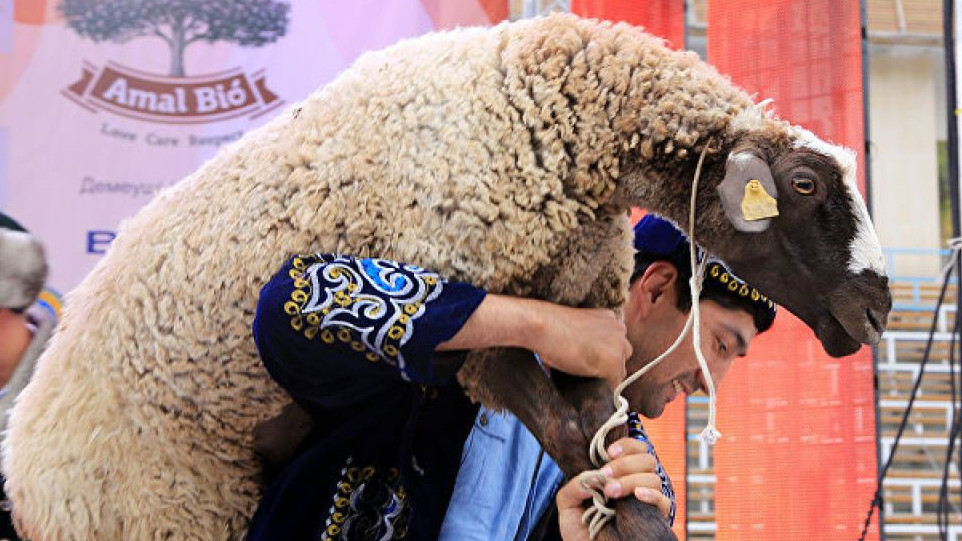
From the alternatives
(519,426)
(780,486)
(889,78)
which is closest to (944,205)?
(889,78)

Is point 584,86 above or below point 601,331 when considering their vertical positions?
above

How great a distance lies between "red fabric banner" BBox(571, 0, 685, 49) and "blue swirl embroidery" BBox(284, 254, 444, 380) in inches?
69.5

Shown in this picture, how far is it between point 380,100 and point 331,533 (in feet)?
1.64

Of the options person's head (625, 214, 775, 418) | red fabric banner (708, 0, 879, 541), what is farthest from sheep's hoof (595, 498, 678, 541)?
red fabric banner (708, 0, 879, 541)

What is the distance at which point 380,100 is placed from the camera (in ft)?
3.62

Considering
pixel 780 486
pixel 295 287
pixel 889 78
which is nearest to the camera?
pixel 295 287

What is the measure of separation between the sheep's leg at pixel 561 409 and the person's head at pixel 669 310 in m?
0.45

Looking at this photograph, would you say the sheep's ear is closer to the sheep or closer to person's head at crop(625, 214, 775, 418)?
the sheep

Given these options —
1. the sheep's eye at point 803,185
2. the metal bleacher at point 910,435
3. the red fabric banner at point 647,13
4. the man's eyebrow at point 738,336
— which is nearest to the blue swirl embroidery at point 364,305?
the sheep's eye at point 803,185

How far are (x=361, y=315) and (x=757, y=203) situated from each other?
39cm

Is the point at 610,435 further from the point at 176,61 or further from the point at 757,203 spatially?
the point at 176,61

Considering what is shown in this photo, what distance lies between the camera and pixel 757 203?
1007mm

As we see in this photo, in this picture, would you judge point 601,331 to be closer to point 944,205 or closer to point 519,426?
point 519,426

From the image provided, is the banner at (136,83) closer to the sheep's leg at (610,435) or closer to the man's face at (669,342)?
the man's face at (669,342)
